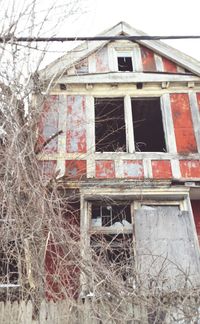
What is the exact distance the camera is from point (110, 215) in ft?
28.7

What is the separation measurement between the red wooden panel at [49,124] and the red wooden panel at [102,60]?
147cm

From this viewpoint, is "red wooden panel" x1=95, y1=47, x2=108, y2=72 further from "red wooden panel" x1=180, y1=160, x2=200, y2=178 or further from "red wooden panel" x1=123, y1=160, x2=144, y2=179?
"red wooden panel" x1=180, y1=160, x2=200, y2=178

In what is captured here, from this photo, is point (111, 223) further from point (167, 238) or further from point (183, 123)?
point (183, 123)

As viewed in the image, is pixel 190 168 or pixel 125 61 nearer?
pixel 190 168

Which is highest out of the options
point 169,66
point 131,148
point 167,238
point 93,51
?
point 93,51

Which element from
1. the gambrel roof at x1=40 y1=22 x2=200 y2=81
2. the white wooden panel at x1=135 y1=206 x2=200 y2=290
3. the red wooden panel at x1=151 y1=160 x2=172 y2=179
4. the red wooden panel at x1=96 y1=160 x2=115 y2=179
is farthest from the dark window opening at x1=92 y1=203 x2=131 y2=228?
the gambrel roof at x1=40 y1=22 x2=200 y2=81

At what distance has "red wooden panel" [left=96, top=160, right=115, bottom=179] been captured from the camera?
874 centimetres

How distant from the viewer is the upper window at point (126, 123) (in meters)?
9.90

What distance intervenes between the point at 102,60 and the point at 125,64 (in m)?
0.66

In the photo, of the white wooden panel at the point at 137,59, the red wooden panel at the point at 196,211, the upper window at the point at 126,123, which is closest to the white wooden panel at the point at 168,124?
the upper window at the point at 126,123

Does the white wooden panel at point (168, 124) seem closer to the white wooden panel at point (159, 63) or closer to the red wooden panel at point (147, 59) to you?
the white wooden panel at point (159, 63)

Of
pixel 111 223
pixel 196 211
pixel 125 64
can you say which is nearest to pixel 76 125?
pixel 111 223

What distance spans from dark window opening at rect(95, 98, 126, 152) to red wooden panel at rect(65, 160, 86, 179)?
0.98m

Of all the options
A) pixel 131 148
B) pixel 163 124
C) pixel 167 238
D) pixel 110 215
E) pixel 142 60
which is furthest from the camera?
pixel 142 60
